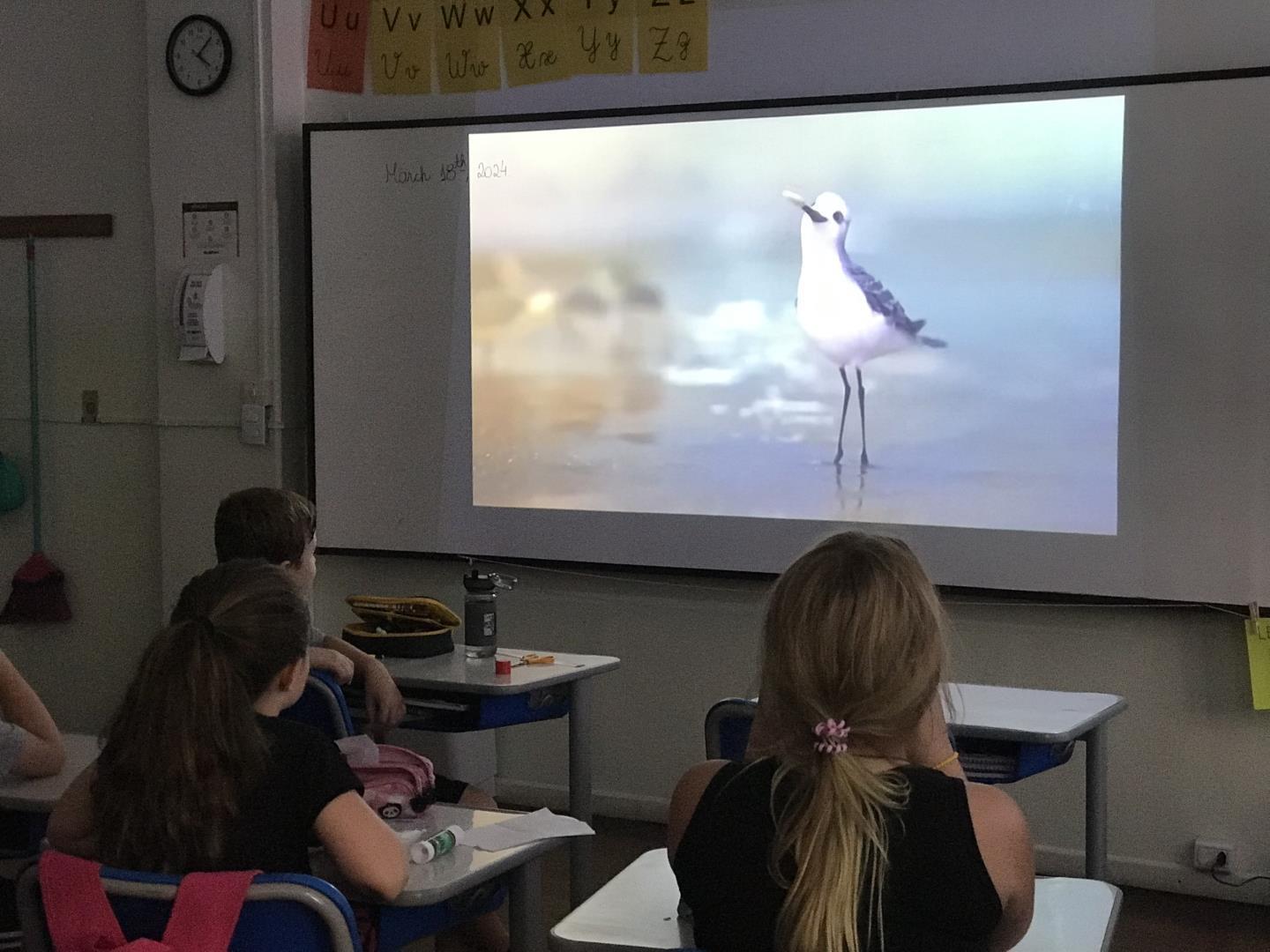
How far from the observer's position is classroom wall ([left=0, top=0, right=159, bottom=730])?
501 centimetres

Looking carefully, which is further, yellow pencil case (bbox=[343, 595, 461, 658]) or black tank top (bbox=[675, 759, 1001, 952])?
yellow pencil case (bbox=[343, 595, 461, 658])

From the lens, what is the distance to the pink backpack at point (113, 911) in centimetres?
161

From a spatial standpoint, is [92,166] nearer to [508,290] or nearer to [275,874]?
[508,290]

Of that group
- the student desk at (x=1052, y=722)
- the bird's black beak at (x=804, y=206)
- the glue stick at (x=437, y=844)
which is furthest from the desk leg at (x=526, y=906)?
the bird's black beak at (x=804, y=206)

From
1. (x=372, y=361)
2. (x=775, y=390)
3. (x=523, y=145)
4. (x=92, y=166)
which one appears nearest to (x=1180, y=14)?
(x=775, y=390)

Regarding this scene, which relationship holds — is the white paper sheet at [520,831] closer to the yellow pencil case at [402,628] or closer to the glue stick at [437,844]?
the glue stick at [437,844]

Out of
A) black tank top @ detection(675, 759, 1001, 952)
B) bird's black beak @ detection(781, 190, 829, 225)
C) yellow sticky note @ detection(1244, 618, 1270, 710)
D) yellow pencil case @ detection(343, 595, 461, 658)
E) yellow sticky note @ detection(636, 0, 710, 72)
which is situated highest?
yellow sticky note @ detection(636, 0, 710, 72)

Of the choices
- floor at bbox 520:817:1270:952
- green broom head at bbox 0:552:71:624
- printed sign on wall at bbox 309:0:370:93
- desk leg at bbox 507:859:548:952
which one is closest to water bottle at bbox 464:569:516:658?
floor at bbox 520:817:1270:952

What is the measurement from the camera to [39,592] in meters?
5.14

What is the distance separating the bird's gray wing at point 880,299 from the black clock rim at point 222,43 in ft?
6.76

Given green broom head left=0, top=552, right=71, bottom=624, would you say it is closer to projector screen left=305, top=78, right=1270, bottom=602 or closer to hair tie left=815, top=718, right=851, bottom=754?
projector screen left=305, top=78, right=1270, bottom=602

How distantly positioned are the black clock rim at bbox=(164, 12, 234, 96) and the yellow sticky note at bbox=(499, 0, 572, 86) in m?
0.93

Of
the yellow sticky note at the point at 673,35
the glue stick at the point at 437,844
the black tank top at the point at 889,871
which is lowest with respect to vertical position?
the glue stick at the point at 437,844

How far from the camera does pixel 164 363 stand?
4.86 m
